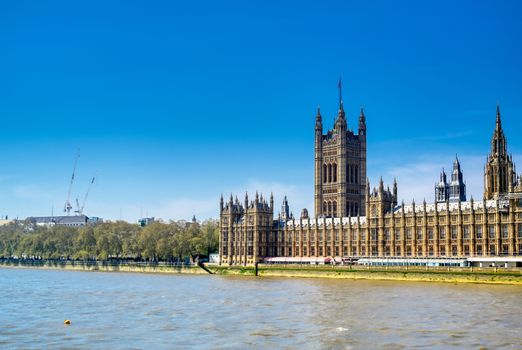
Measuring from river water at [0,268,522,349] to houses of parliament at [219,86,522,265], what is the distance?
37594mm

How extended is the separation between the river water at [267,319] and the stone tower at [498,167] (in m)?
59.1

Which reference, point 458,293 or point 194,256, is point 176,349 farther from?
point 194,256

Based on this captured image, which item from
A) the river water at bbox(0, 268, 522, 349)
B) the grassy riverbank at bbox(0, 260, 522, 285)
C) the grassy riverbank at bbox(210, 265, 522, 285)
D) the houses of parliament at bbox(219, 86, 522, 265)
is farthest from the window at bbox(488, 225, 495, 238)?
the river water at bbox(0, 268, 522, 349)

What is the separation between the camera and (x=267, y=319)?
68.2 metres

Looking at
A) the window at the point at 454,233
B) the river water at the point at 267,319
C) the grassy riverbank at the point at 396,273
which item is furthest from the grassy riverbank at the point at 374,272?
the window at the point at 454,233

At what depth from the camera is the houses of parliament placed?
141 metres

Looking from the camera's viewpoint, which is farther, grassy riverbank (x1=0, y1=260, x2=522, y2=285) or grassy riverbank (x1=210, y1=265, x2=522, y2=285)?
grassy riverbank (x1=0, y1=260, x2=522, y2=285)

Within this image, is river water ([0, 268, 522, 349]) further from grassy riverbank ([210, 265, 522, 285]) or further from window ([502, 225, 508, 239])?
window ([502, 225, 508, 239])

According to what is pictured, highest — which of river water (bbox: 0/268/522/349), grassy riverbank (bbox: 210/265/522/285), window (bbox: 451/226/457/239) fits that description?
window (bbox: 451/226/457/239)

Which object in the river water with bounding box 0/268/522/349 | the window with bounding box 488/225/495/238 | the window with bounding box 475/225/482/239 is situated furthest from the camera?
the window with bounding box 475/225/482/239

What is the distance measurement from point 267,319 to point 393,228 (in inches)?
3760

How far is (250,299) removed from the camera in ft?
295

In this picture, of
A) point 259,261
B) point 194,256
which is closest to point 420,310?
point 259,261

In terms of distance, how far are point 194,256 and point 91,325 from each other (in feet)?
445
